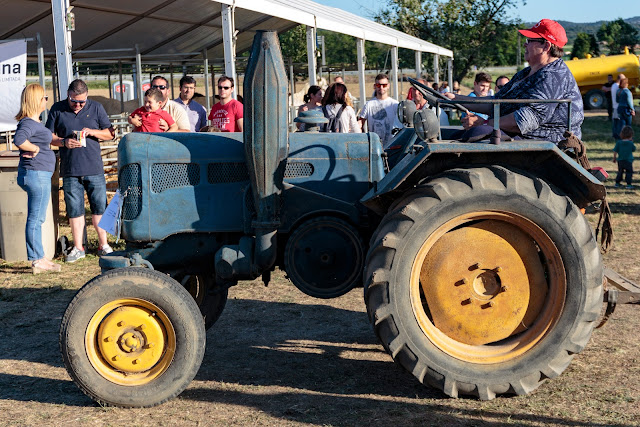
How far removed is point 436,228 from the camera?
13.0ft

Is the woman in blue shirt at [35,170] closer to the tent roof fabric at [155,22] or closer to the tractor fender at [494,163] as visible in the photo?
the tent roof fabric at [155,22]

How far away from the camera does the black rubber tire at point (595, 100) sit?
3372 centimetres

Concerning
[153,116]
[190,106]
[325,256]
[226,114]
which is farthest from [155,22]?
[325,256]

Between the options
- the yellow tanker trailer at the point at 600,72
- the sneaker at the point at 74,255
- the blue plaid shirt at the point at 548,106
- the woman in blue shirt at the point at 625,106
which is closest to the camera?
the blue plaid shirt at the point at 548,106

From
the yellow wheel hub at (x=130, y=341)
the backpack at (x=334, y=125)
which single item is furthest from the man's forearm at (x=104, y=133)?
the yellow wheel hub at (x=130, y=341)

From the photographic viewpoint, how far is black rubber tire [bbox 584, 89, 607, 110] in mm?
33719

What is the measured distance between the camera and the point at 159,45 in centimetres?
1625

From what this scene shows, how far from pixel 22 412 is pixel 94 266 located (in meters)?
3.73

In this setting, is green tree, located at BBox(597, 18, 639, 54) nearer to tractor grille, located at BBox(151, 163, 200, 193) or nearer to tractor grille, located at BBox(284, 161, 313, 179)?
tractor grille, located at BBox(284, 161, 313, 179)

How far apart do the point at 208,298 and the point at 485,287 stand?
2034 millimetres

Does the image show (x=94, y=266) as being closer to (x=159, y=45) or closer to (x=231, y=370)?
(x=231, y=370)

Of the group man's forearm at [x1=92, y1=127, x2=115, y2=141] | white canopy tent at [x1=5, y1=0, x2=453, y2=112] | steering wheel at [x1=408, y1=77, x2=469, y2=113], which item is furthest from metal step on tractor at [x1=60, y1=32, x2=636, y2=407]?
white canopy tent at [x1=5, y1=0, x2=453, y2=112]

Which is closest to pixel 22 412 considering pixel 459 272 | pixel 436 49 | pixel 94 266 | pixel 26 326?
pixel 26 326

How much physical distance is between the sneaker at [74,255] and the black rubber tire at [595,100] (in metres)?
29.8
